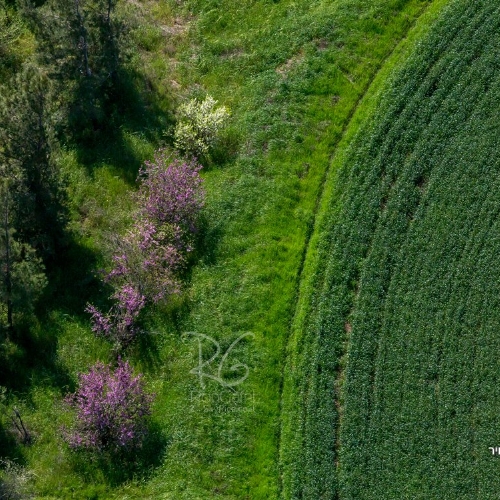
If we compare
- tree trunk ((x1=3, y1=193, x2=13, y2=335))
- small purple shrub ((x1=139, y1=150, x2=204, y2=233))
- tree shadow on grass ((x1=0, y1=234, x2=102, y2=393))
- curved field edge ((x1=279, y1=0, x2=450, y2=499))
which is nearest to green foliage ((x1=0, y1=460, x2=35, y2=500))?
tree shadow on grass ((x1=0, y1=234, x2=102, y2=393))

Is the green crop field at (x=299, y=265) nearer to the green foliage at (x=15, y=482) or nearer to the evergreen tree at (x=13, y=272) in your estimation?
the green foliage at (x=15, y=482)

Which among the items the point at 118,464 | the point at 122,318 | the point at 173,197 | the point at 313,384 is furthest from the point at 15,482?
the point at 173,197

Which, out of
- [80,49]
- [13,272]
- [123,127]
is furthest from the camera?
[123,127]

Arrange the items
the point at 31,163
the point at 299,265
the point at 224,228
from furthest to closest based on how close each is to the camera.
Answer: the point at 224,228 → the point at 299,265 → the point at 31,163

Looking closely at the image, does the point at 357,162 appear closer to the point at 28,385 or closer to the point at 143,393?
the point at 143,393

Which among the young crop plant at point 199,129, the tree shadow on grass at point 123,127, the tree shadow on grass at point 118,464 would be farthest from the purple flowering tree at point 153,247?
the tree shadow on grass at point 118,464

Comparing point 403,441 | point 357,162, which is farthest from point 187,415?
point 357,162

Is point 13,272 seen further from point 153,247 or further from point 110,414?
point 110,414
